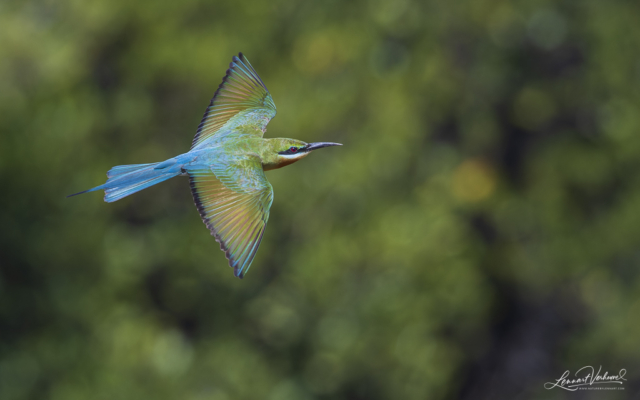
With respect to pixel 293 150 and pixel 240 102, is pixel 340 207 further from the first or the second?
pixel 293 150

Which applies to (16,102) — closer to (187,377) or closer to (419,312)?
(187,377)

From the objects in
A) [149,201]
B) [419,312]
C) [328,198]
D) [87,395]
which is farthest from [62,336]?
[419,312]

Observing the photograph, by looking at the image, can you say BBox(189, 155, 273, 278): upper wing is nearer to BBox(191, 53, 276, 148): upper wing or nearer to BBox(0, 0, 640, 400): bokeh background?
BBox(191, 53, 276, 148): upper wing
